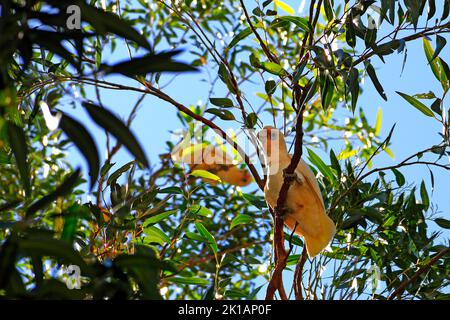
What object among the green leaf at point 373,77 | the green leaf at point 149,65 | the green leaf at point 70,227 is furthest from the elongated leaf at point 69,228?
the green leaf at point 373,77

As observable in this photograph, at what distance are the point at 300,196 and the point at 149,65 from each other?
1.96 metres

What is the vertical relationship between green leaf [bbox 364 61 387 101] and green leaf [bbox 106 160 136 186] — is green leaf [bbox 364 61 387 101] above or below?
above

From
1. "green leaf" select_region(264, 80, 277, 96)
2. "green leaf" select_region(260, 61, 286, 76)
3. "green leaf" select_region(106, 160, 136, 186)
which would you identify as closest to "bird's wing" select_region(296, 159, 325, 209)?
"green leaf" select_region(264, 80, 277, 96)

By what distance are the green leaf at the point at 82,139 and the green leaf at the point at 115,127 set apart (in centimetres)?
3

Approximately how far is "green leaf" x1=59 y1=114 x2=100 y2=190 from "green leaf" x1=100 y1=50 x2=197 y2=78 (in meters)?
0.11

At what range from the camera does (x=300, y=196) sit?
286 cm

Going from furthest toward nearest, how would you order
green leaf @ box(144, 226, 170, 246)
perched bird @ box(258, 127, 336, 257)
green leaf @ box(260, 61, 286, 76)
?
perched bird @ box(258, 127, 336, 257) → green leaf @ box(144, 226, 170, 246) → green leaf @ box(260, 61, 286, 76)

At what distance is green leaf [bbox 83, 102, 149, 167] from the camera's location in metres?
0.95

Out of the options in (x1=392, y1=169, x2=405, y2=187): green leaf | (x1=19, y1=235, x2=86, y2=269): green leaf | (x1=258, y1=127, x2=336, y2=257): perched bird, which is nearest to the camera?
(x1=19, y1=235, x2=86, y2=269): green leaf

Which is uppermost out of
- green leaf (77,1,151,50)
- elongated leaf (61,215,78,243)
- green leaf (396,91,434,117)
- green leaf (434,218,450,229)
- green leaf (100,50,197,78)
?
green leaf (396,91,434,117)

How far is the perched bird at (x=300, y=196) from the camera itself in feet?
8.91

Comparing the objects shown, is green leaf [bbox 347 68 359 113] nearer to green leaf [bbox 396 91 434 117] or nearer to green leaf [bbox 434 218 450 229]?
green leaf [bbox 396 91 434 117]
